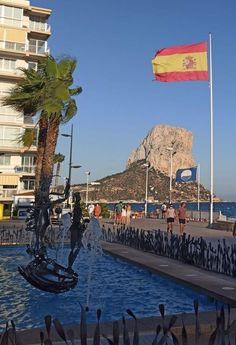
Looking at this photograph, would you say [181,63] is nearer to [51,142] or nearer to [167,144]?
[51,142]

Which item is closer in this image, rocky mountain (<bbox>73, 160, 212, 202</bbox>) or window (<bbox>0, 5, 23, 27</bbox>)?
window (<bbox>0, 5, 23, 27</bbox>)

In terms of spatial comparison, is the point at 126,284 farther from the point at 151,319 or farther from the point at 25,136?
the point at 25,136

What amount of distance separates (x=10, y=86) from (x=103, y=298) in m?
44.4

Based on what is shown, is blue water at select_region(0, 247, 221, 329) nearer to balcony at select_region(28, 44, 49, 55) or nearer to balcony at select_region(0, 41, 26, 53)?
balcony at select_region(0, 41, 26, 53)

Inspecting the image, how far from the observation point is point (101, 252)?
14.8 m

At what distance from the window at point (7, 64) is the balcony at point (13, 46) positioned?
1346 mm

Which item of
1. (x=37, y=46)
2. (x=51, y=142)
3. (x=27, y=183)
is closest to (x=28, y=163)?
(x=27, y=183)

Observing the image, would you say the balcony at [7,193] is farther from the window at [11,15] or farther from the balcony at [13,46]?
the window at [11,15]

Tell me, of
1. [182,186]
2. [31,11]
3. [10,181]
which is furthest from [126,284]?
[182,186]

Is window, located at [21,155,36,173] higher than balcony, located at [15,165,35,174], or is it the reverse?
window, located at [21,155,36,173]

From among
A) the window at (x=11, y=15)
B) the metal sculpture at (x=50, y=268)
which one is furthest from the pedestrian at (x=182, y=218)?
the window at (x=11, y=15)

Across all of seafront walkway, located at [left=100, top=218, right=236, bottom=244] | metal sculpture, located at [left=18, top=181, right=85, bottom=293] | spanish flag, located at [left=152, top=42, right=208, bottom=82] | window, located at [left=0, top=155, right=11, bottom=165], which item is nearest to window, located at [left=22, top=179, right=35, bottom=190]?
window, located at [left=0, top=155, right=11, bottom=165]

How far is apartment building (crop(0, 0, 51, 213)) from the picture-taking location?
160 feet

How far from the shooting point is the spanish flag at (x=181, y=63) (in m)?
26.2
